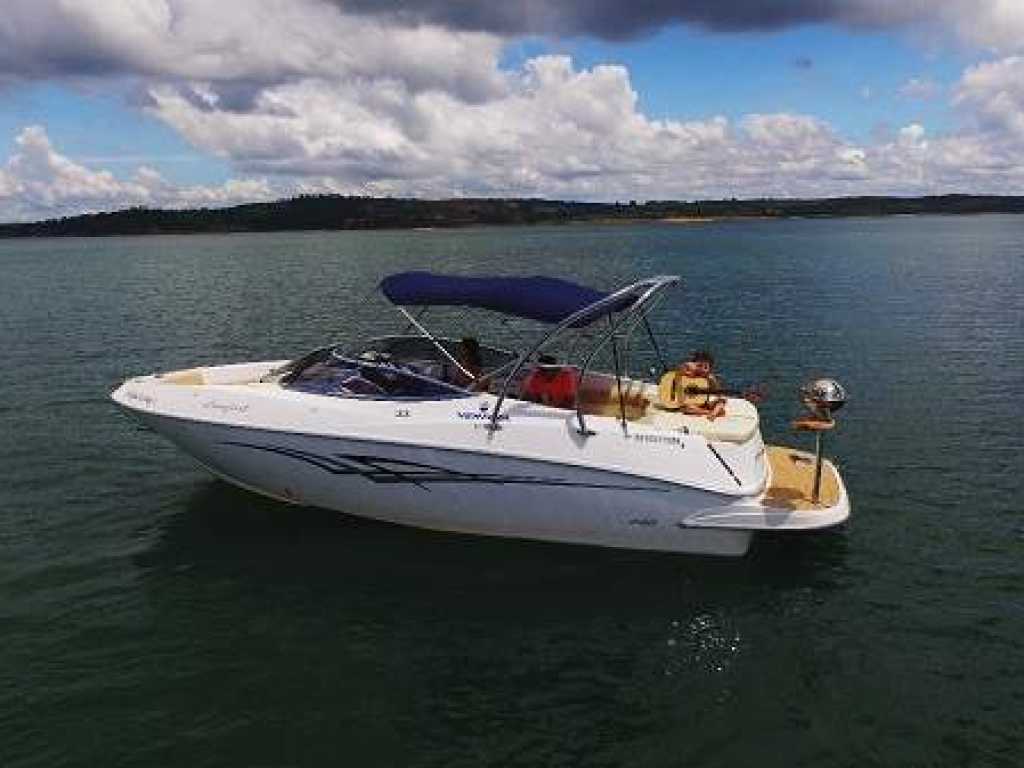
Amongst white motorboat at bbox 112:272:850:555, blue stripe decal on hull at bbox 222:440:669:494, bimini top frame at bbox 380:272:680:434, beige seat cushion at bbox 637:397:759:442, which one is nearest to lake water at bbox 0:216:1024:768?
white motorboat at bbox 112:272:850:555

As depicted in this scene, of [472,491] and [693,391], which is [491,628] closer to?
[472,491]

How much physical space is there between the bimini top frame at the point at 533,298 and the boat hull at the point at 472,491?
4.15 ft

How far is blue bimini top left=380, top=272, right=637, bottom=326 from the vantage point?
42.1ft

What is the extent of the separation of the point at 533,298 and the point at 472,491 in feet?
8.96

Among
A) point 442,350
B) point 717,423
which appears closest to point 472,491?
point 442,350

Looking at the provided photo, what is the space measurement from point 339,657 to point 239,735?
5.23 feet

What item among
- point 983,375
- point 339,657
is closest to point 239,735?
point 339,657

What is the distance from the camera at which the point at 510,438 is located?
39.3ft

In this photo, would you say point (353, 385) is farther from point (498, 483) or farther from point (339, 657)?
point (339, 657)

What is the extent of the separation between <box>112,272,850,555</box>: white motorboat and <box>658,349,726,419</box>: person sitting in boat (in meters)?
0.03

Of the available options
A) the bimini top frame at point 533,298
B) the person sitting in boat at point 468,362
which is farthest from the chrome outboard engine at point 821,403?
the person sitting in boat at point 468,362

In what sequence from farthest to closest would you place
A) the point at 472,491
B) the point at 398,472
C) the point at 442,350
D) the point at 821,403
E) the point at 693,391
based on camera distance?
1. the point at 693,391
2. the point at 442,350
3. the point at 398,472
4. the point at 472,491
5. the point at 821,403

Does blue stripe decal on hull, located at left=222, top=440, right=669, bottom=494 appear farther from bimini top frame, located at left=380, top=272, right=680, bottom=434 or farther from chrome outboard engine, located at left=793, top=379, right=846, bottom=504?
chrome outboard engine, located at left=793, top=379, right=846, bottom=504

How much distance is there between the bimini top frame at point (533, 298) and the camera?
1273 centimetres
